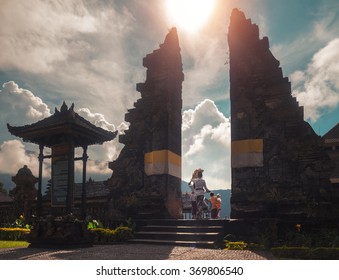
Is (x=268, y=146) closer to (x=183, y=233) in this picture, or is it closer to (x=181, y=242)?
(x=183, y=233)

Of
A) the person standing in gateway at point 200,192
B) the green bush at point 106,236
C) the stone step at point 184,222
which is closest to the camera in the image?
the green bush at point 106,236

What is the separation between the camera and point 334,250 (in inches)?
317

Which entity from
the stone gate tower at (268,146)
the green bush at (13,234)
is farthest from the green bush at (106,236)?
the stone gate tower at (268,146)

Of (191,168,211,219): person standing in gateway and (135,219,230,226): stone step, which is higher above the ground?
(191,168,211,219): person standing in gateway

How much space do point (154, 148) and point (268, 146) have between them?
4.67 m

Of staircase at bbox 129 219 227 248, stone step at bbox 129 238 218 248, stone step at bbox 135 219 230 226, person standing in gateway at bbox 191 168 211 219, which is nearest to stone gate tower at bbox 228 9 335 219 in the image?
person standing in gateway at bbox 191 168 211 219

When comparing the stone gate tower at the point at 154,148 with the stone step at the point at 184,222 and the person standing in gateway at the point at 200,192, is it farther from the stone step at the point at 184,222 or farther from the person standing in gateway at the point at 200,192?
the person standing in gateway at the point at 200,192

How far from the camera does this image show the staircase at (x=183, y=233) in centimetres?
1142

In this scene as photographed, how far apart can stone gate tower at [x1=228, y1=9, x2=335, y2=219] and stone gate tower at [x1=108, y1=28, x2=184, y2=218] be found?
2.78m

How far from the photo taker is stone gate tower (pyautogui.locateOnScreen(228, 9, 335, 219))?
12.8 metres

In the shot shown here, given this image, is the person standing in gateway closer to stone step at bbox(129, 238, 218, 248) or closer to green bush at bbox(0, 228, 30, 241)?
stone step at bbox(129, 238, 218, 248)

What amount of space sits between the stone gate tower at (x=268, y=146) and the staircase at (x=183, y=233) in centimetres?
172

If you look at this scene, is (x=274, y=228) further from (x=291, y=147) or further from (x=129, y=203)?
(x=129, y=203)

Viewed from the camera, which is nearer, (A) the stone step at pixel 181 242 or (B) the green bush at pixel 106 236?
(A) the stone step at pixel 181 242
